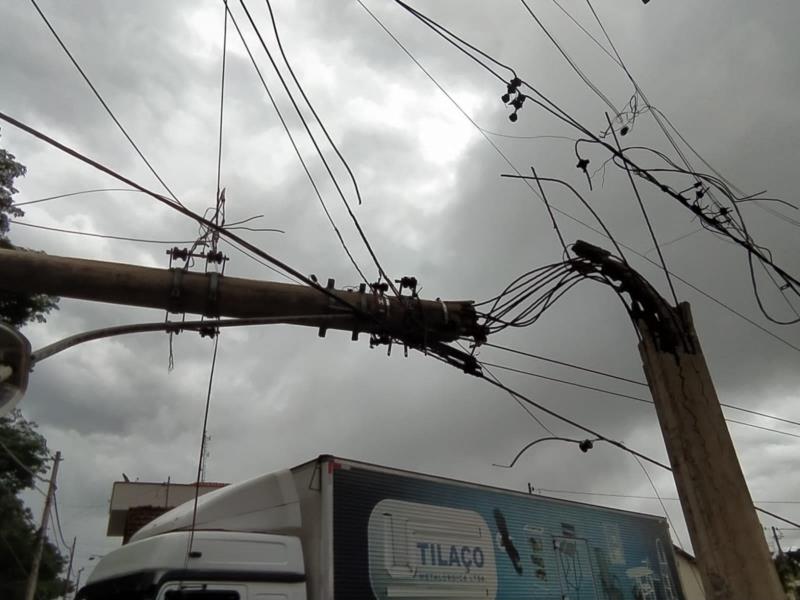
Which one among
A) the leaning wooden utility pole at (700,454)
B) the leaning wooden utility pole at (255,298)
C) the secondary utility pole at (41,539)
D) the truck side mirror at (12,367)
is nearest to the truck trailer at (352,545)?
the leaning wooden utility pole at (255,298)

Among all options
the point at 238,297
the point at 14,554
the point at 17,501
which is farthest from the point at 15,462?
the point at 238,297

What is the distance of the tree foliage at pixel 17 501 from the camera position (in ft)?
61.0

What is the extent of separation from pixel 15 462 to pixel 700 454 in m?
20.1

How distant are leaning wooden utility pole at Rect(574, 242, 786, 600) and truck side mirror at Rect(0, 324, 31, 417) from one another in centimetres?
512

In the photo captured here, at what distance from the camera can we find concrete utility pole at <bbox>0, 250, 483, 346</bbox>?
5582 mm

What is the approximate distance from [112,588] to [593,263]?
5846 millimetres

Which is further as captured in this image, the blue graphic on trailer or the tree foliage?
the tree foliage

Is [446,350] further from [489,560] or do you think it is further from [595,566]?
[595,566]

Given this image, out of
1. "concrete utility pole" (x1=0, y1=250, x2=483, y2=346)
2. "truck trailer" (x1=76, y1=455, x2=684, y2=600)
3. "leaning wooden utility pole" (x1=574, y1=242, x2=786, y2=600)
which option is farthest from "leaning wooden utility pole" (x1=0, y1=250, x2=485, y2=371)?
"leaning wooden utility pole" (x1=574, y1=242, x2=786, y2=600)

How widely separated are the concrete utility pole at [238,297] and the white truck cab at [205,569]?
217 cm

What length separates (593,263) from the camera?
6.71m

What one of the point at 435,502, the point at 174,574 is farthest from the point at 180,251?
the point at 435,502

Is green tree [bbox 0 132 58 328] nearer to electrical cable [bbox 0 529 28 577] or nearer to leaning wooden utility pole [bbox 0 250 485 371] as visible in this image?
electrical cable [bbox 0 529 28 577]

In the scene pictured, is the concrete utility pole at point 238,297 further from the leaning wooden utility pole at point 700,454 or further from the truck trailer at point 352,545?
the leaning wooden utility pole at point 700,454
